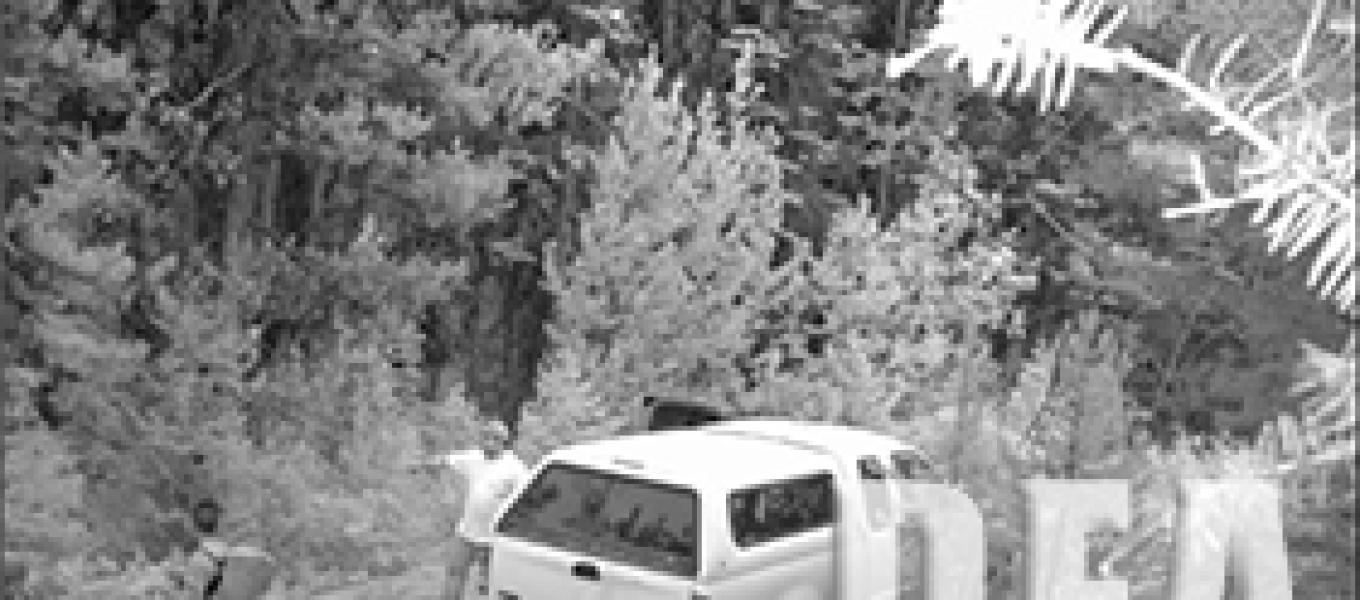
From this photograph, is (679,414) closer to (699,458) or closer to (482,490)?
(482,490)

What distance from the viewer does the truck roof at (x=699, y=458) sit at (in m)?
9.45

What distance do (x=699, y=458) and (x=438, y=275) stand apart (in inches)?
334

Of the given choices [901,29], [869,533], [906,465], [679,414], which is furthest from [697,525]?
[901,29]

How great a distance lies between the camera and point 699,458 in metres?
9.80

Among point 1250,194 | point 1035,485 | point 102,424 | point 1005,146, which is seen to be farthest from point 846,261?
point 1250,194

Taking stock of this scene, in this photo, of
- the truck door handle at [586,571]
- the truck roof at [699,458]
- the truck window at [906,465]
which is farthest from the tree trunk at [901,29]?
the truck door handle at [586,571]

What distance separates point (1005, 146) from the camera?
1038 inches

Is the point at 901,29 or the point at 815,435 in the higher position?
the point at 901,29

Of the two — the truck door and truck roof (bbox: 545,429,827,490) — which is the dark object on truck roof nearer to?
the truck door

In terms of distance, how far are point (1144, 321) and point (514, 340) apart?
8.18 metres

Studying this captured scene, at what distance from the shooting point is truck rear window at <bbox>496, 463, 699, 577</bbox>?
9.20 metres

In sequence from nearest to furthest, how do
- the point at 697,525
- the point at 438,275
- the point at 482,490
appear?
the point at 697,525, the point at 482,490, the point at 438,275

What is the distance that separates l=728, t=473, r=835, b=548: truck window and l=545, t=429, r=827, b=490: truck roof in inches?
2.8

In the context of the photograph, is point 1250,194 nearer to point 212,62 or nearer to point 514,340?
point 212,62
